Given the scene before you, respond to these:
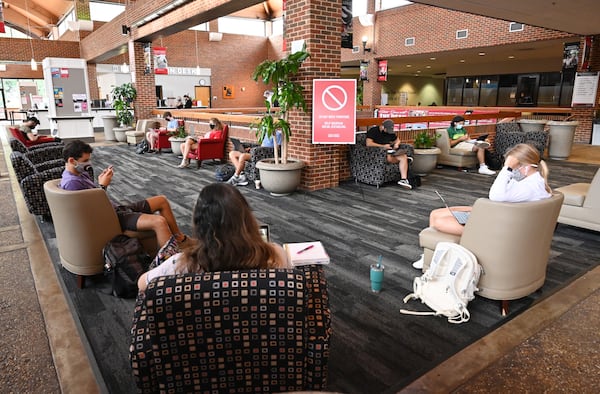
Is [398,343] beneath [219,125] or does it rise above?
beneath

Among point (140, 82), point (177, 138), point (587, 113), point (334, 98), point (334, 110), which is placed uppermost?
point (140, 82)

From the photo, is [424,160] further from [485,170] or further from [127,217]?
[127,217]

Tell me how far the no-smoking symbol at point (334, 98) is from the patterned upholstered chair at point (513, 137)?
446 centimetres

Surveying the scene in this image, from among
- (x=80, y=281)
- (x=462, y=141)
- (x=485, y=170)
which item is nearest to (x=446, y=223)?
(x=80, y=281)

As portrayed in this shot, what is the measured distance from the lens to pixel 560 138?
9430 mm

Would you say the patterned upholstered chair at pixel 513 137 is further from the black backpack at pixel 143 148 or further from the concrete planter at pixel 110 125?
the concrete planter at pixel 110 125

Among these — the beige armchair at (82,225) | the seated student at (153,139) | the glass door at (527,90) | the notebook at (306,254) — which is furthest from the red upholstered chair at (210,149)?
the glass door at (527,90)

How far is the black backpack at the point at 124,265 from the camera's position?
3.03m

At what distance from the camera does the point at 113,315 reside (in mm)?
2842

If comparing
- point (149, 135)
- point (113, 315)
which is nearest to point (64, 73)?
point (149, 135)

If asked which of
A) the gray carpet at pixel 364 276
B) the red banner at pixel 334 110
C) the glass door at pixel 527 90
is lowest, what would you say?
the gray carpet at pixel 364 276

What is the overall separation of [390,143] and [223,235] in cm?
547

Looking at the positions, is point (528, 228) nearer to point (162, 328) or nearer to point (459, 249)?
point (459, 249)

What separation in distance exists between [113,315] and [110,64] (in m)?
20.5
